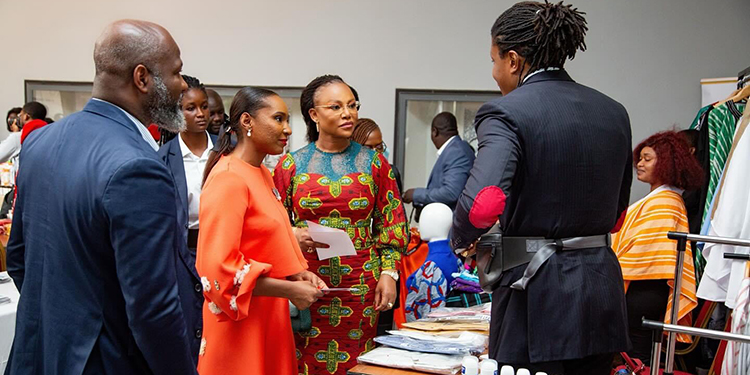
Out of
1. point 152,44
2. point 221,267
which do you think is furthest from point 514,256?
point 152,44

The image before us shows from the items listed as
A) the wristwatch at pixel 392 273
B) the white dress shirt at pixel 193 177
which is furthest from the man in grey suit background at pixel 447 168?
the wristwatch at pixel 392 273

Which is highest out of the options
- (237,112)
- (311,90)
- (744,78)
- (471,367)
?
(744,78)

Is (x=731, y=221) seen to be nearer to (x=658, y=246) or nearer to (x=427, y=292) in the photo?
(x=658, y=246)

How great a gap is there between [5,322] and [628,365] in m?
2.41

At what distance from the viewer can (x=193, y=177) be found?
312 centimetres

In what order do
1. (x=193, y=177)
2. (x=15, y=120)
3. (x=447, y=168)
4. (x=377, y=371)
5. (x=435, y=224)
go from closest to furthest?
(x=377, y=371), (x=193, y=177), (x=435, y=224), (x=447, y=168), (x=15, y=120)

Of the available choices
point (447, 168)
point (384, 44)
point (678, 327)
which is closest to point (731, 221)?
point (678, 327)

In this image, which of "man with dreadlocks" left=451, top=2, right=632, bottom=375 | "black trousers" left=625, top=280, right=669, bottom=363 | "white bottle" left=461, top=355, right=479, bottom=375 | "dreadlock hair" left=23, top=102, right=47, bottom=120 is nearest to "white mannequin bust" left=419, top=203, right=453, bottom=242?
"black trousers" left=625, top=280, right=669, bottom=363

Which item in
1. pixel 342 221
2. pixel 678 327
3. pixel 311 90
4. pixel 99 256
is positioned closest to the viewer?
pixel 99 256

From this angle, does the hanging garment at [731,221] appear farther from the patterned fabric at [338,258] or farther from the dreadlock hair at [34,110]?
the dreadlock hair at [34,110]

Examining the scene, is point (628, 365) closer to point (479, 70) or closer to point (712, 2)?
point (479, 70)

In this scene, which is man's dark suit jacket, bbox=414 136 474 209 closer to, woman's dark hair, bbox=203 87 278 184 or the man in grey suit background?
the man in grey suit background

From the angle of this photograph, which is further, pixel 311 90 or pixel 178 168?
pixel 178 168

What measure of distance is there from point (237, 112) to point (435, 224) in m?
1.69
